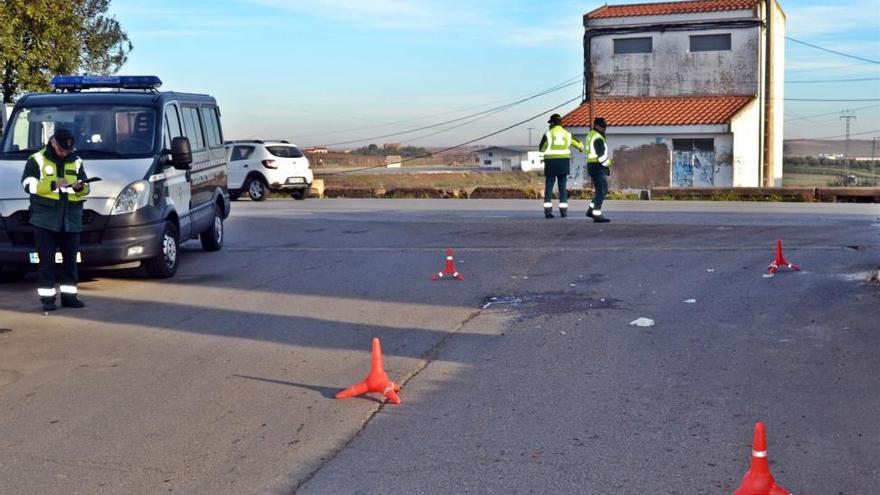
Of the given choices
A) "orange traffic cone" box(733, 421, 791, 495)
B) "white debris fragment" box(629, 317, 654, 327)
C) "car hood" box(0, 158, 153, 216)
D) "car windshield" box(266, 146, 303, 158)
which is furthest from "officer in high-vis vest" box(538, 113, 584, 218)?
"orange traffic cone" box(733, 421, 791, 495)

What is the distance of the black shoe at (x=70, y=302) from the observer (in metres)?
10.9

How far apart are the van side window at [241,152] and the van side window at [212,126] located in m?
13.5

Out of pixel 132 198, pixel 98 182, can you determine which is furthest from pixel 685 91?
pixel 98 182

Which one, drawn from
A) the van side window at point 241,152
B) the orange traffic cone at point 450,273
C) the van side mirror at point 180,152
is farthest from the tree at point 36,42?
the orange traffic cone at point 450,273

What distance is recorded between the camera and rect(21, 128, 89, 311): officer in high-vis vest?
1058 centimetres

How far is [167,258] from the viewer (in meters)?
12.9

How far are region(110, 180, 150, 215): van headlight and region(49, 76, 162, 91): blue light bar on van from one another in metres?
2.47

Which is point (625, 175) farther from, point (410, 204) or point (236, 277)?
point (236, 277)

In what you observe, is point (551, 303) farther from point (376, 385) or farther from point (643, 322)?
point (376, 385)

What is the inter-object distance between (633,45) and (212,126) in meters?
→ 35.2

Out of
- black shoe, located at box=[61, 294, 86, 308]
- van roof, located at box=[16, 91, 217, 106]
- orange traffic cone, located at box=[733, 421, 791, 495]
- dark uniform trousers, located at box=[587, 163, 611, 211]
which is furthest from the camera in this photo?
dark uniform trousers, located at box=[587, 163, 611, 211]

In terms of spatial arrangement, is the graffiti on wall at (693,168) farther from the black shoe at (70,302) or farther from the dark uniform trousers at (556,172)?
the black shoe at (70,302)

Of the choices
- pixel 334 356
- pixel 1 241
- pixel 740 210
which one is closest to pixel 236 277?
pixel 1 241

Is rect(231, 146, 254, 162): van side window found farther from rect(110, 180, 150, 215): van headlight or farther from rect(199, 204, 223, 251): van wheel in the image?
rect(110, 180, 150, 215): van headlight
